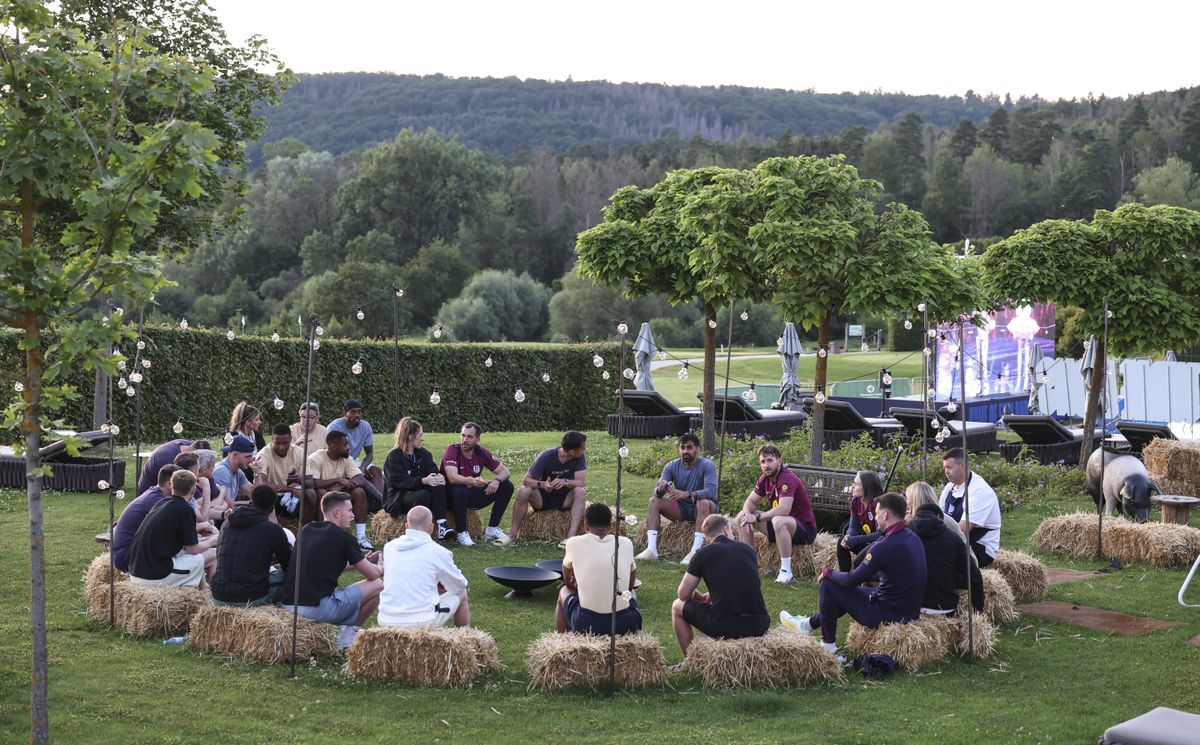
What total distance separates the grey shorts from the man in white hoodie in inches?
13.3

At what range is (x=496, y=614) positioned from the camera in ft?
33.0

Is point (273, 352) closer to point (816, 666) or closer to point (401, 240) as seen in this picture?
point (816, 666)

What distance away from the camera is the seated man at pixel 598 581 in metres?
8.35

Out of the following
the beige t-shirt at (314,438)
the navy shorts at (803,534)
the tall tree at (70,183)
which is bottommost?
the navy shorts at (803,534)

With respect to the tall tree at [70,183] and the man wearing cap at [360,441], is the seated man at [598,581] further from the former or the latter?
the man wearing cap at [360,441]

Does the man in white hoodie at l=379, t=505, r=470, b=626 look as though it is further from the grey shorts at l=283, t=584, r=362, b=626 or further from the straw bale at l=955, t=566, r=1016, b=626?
the straw bale at l=955, t=566, r=1016, b=626

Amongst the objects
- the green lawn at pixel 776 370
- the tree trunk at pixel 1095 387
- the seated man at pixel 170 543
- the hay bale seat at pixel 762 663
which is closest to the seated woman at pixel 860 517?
the hay bale seat at pixel 762 663

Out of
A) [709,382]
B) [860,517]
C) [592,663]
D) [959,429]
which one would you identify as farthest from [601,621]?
[959,429]

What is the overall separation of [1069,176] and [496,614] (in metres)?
80.2

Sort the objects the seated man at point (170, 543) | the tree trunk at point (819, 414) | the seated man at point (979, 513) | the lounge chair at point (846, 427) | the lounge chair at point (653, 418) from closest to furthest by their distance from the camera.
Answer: the seated man at point (170, 543), the seated man at point (979, 513), the tree trunk at point (819, 414), the lounge chair at point (846, 427), the lounge chair at point (653, 418)

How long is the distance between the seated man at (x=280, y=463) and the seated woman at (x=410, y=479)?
95cm

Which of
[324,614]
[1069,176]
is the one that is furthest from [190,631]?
[1069,176]

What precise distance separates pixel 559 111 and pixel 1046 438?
148m

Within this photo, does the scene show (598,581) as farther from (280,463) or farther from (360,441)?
(360,441)
